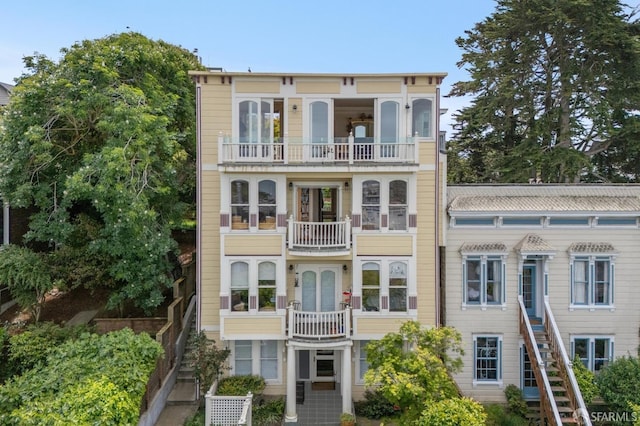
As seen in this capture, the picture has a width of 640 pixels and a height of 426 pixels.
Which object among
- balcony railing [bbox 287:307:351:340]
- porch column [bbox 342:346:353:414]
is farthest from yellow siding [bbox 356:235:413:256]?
porch column [bbox 342:346:353:414]

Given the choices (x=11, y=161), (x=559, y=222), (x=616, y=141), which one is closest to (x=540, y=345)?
(x=559, y=222)

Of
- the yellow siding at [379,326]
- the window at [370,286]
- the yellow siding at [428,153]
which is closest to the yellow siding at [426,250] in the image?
the yellow siding at [428,153]

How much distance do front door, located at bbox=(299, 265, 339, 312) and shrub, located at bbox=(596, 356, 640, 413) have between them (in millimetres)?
8919

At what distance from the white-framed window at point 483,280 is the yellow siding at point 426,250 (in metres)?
1.32

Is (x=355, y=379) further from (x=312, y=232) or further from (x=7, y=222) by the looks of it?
(x=7, y=222)

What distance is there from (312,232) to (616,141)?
17.6m

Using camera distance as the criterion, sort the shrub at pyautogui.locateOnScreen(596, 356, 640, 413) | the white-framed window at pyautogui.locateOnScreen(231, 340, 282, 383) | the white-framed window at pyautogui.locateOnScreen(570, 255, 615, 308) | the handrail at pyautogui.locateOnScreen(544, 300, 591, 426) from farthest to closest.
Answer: the white-framed window at pyautogui.locateOnScreen(570, 255, 615, 308) < the white-framed window at pyautogui.locateOnScreen(231, 340, 282, 383) < the shrub at pyautogui.locateOnScreen(596, 356, 640, 413) < the handrail at pyautogui.locateOnScreen(544, 300, 591, 426)

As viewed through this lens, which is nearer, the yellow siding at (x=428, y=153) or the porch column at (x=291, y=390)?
the porch column at (x=291, y=390)

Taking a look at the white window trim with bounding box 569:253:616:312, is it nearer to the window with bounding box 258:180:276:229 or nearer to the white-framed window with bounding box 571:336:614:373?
the white-framed window with bounding box 571:336:614:373

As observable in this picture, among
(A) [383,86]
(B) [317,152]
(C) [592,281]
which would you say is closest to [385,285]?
(B) [317,152]

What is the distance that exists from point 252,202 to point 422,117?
6.41 m

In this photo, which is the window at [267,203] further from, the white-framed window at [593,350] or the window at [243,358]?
the white-framed window at [593,350]

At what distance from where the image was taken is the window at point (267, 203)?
11.6 meters

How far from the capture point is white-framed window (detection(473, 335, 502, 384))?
12.3 meters
